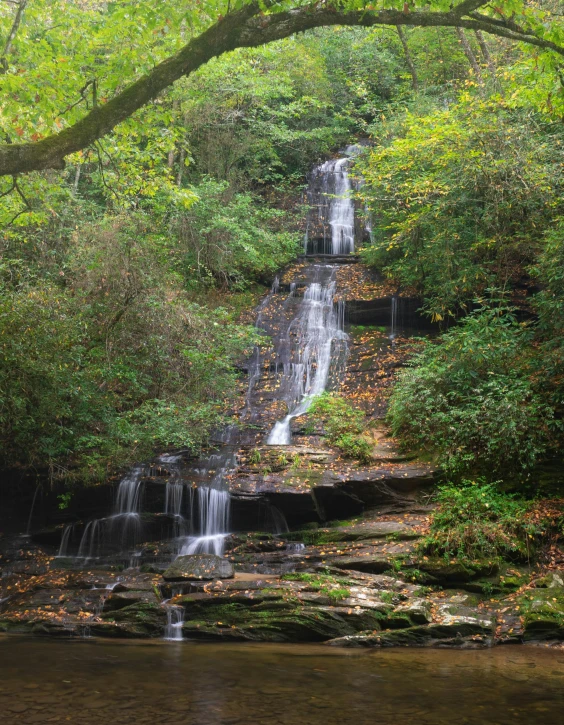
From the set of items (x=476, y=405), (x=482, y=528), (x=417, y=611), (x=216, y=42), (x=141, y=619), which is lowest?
(x=141, y=619)

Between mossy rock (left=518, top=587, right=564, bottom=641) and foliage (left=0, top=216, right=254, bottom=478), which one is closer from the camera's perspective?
mossy rock (left=518, top=587, right=564, bottom=641)

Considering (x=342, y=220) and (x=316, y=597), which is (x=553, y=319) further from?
(x=342, y=220)

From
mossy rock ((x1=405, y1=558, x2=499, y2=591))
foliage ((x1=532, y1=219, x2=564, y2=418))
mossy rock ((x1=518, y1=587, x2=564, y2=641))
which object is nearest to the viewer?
mossy rock ((x1=518, y1=587, x2=564, y2=641))

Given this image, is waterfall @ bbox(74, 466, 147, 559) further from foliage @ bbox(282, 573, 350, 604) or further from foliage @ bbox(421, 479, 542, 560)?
foliage @ bbox(421, 479, 542, 560)

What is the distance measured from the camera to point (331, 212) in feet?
74.9

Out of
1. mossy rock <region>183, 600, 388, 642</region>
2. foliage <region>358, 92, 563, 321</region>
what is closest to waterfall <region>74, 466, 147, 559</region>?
mossy rock <region>183, 600, 388, 642</region>

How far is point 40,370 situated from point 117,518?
3.16m

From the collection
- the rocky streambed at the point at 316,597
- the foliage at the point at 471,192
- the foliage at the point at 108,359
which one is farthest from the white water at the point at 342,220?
the rocky streambed at the point at 316,597

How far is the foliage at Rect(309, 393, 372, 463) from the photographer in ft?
39.4

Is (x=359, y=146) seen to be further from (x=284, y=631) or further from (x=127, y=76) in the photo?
(x=284, y=631)

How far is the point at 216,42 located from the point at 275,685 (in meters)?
5.73

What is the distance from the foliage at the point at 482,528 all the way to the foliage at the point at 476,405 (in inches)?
26.3

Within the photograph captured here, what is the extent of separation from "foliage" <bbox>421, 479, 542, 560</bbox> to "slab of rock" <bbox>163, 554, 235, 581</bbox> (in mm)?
2972

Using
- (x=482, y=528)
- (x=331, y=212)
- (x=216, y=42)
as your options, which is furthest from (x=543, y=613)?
(x=331, y=212)
